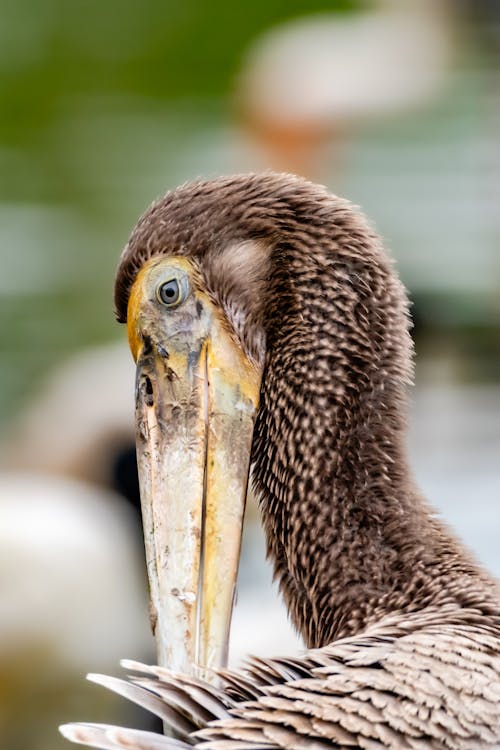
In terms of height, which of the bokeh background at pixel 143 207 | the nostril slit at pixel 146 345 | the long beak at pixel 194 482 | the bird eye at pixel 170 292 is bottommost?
the long beak at pixel 194 482

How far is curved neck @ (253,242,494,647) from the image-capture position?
4.28 metres

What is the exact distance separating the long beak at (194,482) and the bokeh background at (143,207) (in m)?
2.90

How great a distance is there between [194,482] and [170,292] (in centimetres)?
52

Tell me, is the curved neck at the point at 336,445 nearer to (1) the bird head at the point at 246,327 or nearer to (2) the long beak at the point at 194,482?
(1) the bird head at the point at 246,327

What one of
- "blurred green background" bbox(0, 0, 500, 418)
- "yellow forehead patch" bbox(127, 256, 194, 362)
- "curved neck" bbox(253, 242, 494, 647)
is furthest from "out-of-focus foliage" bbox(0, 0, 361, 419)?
"curved neck" bbox(253, 242, 494, 647)

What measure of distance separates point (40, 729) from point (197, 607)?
3.44m

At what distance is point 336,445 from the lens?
441 centimetres

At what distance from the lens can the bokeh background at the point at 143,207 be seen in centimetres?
750

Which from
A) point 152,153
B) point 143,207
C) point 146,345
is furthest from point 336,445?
point 152,153

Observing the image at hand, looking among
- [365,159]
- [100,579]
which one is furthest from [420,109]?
[100,579]

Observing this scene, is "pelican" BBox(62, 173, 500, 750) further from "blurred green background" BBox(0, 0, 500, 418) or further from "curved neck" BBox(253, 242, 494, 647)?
"blurred green background" BBox(0, 0, 500, 418)

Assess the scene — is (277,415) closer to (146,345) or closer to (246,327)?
(246,327)

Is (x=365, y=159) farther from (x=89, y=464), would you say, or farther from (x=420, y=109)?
(x=89, y=464)

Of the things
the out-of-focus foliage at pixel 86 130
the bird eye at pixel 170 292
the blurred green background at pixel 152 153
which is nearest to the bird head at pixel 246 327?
the bird eye at pixel 170 292
